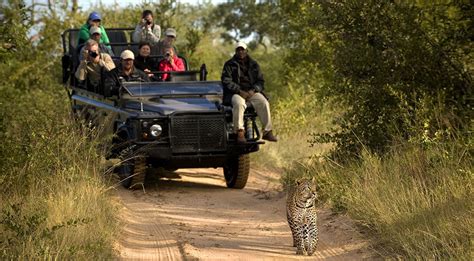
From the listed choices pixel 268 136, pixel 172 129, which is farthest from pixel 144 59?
pixel 268 136

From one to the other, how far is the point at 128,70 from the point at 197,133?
1877mm

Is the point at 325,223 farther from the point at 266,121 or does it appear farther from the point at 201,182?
the point at 201,182

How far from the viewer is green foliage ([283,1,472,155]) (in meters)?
11.2

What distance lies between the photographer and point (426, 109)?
1066 cm

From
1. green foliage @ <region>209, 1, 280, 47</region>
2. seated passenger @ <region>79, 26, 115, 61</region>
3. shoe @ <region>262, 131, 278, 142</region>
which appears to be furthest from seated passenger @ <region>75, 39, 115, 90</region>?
green foliage @ <region>209, 1, 280, 47</region>

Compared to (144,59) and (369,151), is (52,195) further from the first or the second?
(144,59)

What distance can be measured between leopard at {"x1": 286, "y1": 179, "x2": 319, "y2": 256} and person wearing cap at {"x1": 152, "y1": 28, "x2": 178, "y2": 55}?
22.3ft

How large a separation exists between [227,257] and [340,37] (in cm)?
447

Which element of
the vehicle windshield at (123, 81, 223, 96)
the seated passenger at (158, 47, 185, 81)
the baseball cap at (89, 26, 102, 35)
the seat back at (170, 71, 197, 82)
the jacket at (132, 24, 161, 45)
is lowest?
the vehicle windshield at (123, 81, 223, 96)

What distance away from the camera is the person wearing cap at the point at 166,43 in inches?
579

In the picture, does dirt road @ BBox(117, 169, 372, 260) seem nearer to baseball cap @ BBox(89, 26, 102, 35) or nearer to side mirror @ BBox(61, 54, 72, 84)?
baseball cap @ BBox(89, 26, 102, 35)

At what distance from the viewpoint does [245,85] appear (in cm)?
1288

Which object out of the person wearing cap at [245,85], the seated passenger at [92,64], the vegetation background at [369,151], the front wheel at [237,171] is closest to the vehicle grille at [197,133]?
the person wearing cap at [245,85]

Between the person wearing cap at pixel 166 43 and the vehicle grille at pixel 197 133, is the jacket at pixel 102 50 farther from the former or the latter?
the vehicle grille at pixel 197 133
